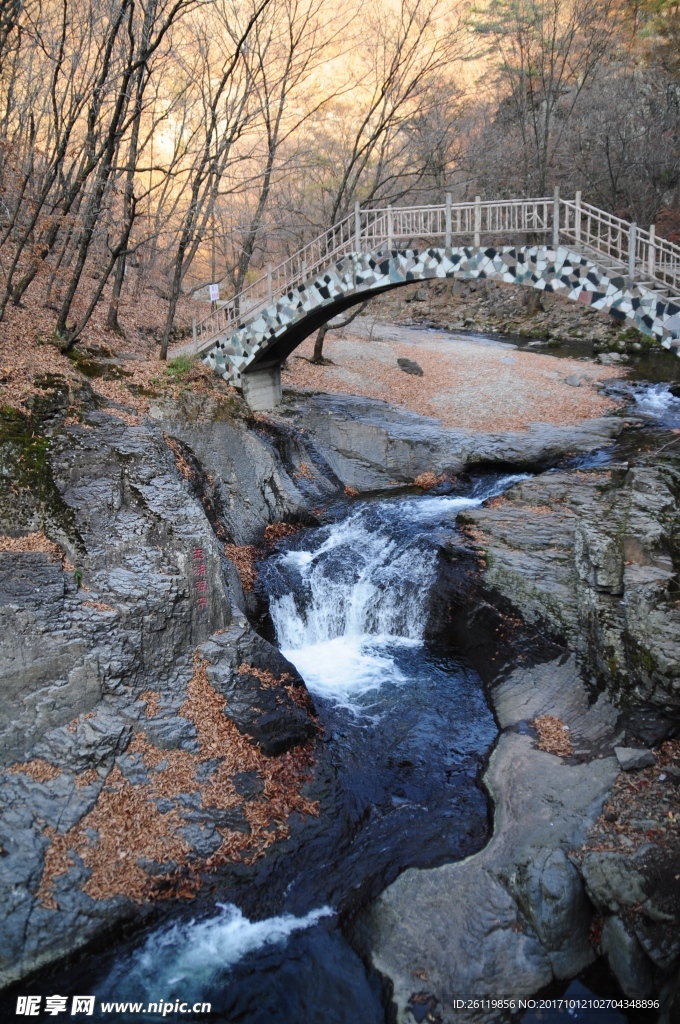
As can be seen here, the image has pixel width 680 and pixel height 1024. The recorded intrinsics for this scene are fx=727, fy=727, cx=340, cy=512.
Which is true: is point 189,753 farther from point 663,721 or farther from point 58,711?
point 663,721

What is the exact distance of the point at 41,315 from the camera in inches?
696

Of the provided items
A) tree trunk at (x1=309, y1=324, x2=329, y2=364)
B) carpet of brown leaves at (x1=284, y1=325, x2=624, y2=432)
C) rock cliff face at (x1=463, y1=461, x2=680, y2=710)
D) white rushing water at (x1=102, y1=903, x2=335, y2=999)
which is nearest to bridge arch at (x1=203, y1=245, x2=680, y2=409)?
carpet of brown leaves at (x1=284, y1=325, x2=624, y2=432)

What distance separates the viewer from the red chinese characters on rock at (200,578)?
11.0 meters

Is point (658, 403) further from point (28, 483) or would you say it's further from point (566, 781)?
point (28, 483)

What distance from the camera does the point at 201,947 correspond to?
747cm

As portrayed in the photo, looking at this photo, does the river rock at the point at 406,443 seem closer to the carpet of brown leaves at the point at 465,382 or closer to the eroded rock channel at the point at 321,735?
the carpet of brown leaves at the point at 465,382

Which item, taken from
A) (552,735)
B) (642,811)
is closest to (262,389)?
(552,735)

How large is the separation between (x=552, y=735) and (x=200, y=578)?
222 inches

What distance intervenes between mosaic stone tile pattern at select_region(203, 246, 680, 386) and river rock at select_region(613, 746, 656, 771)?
8.99 metres

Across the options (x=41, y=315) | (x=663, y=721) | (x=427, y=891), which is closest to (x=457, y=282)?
(x=41, y=315)

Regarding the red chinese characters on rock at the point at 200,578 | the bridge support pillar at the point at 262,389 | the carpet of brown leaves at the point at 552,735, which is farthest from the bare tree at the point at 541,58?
the carpet of brown leaves at the point at 552,735

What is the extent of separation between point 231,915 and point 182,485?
7.32 meters

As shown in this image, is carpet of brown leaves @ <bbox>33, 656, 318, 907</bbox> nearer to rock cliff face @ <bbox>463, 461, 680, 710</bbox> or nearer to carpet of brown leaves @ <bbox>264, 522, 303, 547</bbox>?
rock cliff face @ <bbox>463, 461, 680, 710</bbox>

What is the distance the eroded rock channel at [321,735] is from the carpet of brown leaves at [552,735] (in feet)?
0.20
